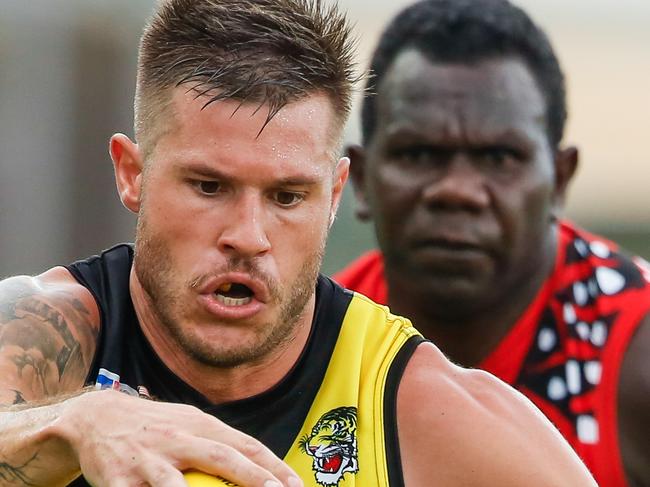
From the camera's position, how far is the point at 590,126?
2083cm

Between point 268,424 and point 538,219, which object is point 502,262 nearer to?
point 538,219

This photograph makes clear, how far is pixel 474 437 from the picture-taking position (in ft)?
13.1

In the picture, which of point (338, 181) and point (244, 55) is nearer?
point (244, 55)

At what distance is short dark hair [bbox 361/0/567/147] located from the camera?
6.64m

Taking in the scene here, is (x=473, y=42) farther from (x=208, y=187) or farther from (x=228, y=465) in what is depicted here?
(x=228, y=465)

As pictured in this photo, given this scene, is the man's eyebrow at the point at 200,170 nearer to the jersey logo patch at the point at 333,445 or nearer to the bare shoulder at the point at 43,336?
the bare shoulder at the point at 43,336

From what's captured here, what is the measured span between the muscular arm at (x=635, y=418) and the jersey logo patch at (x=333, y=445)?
2.25 metres

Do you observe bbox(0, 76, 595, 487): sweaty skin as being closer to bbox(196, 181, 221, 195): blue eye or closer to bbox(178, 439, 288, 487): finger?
bbox(196, 181, 221, 195): blue eye

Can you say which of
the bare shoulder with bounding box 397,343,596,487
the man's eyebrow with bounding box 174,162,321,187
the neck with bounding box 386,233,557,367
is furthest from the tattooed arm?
the neck with bounding box 386,233,557,367

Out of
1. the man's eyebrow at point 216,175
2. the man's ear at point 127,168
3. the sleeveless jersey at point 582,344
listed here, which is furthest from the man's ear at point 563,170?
the man's eyebrow at point 216,175

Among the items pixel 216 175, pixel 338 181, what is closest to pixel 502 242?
pixel 338 181

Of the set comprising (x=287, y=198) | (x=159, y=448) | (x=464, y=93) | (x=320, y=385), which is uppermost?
(x=287, y=198)

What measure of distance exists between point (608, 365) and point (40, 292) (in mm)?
2823

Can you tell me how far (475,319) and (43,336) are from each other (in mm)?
2797
